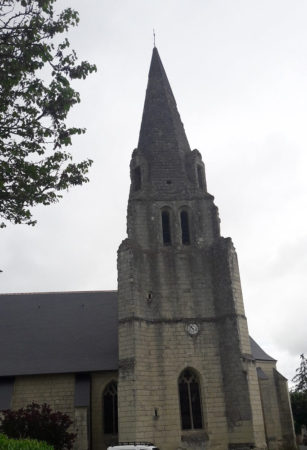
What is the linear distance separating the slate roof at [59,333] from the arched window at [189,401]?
150 inches

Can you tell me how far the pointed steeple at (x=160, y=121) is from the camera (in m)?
25.0

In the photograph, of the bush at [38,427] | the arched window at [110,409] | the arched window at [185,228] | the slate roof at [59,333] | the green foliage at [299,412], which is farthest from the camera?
the green foliage at [299,412]

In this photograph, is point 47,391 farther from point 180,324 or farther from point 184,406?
point 180,324

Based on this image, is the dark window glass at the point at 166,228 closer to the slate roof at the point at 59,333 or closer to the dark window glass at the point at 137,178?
the dark window glass at the point at 137,178

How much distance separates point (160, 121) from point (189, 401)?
15487 mm

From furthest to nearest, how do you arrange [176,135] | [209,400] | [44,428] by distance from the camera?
[176,135] → [209,400] → [44,428]

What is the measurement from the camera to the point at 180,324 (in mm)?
20000

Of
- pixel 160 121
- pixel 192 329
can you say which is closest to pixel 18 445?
pixel 192 329

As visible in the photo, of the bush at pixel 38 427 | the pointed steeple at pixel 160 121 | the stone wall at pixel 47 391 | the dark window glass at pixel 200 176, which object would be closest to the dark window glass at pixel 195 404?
the bush at pixel 38 427

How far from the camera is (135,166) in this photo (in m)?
24.3

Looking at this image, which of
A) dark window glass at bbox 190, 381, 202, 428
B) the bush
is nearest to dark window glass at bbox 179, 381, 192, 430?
dark window glass at bbox 190, 381, 202, 428

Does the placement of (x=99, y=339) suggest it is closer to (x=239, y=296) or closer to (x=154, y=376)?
(x=154, y=376)

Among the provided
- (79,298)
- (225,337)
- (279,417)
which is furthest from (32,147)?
(279,417)

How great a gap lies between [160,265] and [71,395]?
7.66m
